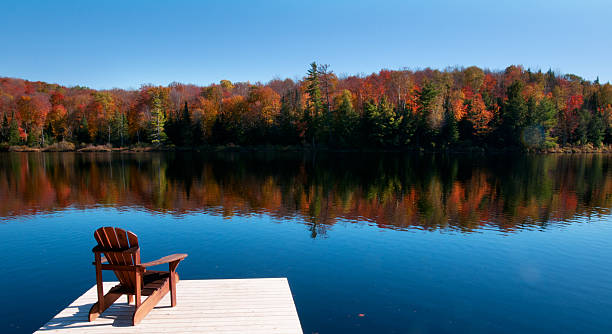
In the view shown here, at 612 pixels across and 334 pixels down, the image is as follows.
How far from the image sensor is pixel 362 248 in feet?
36.4

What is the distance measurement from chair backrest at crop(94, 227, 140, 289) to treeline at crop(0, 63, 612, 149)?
199 feet

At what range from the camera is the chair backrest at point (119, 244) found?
5.02 m

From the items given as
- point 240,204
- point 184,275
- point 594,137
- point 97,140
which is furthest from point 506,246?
point 97,140

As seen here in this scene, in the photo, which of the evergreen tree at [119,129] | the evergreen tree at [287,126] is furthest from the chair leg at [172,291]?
the evergreen tree at [119,129]

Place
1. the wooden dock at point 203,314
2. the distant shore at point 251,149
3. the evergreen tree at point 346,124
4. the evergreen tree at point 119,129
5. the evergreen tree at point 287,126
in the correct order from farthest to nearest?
the evergreen tree at point 119,129, the evergreen tree at point 287,126, the evergreen tree at point 346,124, the distant shore at point 251,149, the wooden dock at point 203,314

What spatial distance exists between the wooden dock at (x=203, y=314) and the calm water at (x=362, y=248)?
3.26 feet

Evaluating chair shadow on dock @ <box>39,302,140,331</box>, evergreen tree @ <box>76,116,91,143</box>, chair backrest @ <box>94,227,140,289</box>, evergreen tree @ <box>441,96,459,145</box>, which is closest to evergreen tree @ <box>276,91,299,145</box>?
evergreen tree @ <box>441,96,459,145</box>

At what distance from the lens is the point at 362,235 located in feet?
41.0

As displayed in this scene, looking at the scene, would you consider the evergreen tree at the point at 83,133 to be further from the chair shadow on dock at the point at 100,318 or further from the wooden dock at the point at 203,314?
the chair shadow on dock at the point at 100,318

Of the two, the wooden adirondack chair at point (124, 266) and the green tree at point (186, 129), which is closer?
the wooden adirondack chair at point (124, 266)

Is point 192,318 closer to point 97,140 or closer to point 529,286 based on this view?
point 529,286

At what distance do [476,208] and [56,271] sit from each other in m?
15.7

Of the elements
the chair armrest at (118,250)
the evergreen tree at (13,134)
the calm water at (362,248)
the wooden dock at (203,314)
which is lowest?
the calm water at (362,248)

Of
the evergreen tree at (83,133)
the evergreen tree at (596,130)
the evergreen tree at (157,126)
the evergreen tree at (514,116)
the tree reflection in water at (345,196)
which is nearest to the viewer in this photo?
the tree reflection in water at (345,196)
